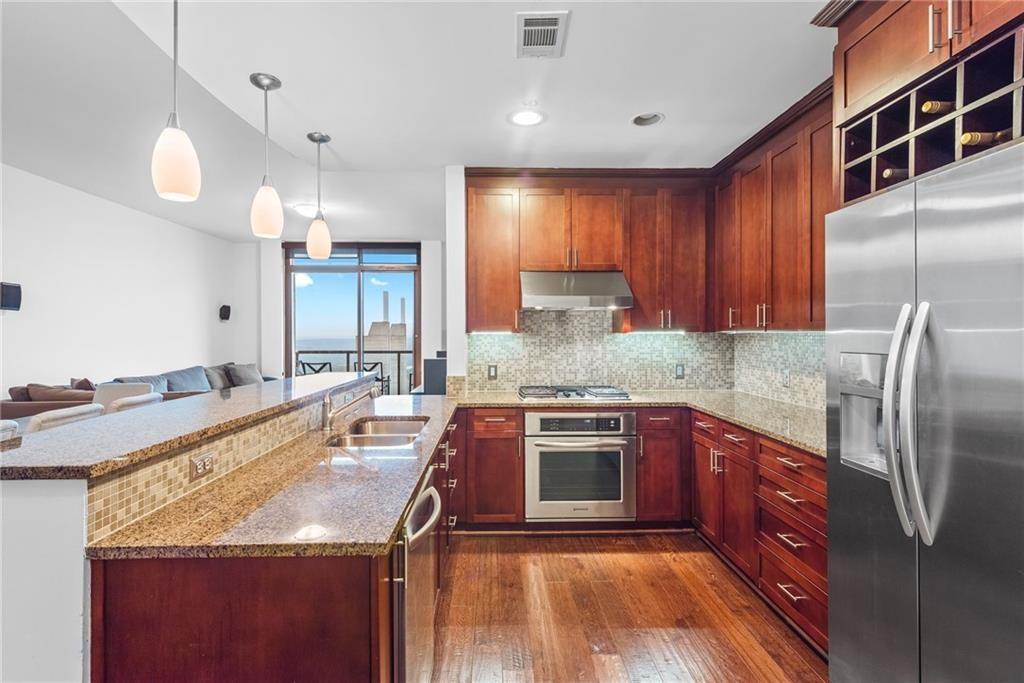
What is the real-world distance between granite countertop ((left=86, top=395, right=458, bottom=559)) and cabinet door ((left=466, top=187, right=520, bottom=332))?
178 centimetres

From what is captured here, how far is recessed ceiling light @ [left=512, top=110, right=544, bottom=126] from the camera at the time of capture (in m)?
2.66

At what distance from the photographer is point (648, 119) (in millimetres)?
2781

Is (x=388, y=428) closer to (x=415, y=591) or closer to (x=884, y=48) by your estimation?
(x=415, y=591)

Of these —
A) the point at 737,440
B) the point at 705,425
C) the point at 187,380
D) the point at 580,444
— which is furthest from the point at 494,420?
the point at 187,380

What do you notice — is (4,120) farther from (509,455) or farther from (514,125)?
(509,455)

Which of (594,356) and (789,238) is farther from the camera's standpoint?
(594,356)

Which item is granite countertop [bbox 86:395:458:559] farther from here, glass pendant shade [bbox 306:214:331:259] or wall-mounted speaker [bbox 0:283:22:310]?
wall-mounted speaker [bbox 0:283:22:310]

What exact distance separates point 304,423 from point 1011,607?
2.35 metres

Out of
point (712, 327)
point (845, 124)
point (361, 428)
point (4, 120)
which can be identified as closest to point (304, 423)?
point (361, 428)

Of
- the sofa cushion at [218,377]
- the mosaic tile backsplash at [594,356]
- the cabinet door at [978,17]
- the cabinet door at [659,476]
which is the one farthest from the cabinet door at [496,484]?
the sofa cushion at [218,377]

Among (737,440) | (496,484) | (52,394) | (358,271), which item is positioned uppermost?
(358,271)

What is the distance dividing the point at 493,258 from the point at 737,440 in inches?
78.5

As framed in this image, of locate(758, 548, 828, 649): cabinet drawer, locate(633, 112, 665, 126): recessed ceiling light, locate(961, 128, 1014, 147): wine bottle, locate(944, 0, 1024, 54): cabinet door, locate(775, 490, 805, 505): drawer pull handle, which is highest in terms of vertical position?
locate(633, 112, 665, 126): recessed ceiling light

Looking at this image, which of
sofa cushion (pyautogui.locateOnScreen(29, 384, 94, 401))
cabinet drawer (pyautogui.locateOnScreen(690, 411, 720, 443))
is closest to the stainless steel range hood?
cabinet drawer (pyautogui.locateOnScreen(690, 411, 720, 443))
